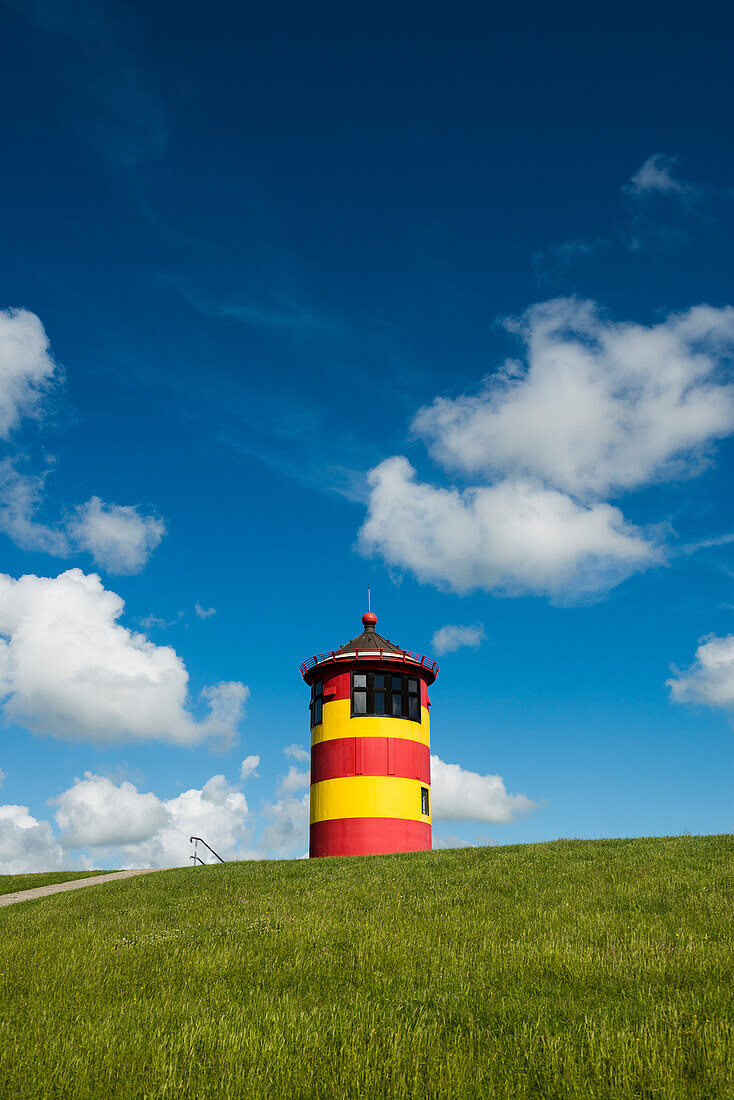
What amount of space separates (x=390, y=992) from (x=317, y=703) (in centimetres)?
2463

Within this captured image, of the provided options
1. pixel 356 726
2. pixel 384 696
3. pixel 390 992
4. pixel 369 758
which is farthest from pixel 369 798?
pixel 390 992

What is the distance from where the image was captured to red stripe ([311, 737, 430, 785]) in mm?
31734

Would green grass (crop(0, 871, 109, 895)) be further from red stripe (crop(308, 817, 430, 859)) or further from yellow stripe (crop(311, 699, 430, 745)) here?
yellow stripe (crop(311, 699, 430, 745))

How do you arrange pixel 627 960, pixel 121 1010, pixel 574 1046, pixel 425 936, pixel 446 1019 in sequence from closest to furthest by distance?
1. pixel 574 1046
2. pixel 446 1019
3. pixel 121 1010
4. pixel 627 960
5. pixel 425 936

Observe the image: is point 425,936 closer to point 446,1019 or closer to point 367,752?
point 446,1019

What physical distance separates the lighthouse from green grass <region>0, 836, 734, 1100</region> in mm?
13405

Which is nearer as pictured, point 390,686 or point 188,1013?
point 188,1013

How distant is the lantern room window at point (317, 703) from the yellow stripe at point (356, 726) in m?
0.33

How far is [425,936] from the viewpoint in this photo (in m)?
12.4

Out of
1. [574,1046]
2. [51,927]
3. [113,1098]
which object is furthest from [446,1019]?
[51,927]

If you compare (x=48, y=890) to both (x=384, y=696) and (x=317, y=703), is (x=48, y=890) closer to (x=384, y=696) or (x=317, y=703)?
(x=317, y=703)

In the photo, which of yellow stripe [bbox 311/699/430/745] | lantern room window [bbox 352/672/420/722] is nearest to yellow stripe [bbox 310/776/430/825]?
yellow stripe [bbox 311/699/430/745]

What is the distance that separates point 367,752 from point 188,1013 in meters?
23.0

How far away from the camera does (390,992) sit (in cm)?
972
